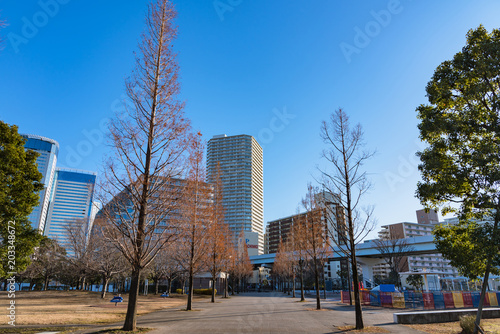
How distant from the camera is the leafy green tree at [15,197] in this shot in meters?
14.2

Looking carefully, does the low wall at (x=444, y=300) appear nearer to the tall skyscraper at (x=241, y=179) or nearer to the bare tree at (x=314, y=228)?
the bare tree at (x=314, y=228)

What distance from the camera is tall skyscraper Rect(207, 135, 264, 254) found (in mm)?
152625

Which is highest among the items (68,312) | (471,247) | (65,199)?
(65,199)

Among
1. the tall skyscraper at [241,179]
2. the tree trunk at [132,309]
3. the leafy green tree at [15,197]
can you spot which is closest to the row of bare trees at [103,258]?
the leafy green tree at [15,197]

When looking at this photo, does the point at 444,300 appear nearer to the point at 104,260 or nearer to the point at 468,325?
the point at 468,325

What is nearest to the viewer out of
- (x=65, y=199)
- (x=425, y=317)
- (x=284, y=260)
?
(x=425, y=317)

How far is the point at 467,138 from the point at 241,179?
150224 mm

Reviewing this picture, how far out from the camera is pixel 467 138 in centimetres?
1150

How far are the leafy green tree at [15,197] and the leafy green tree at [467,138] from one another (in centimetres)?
1928

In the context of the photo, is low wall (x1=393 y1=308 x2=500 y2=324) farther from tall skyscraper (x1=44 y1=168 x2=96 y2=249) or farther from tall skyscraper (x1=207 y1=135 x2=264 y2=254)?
tall skyscraper (x1=44 y1=168 x2=96 y2=249)

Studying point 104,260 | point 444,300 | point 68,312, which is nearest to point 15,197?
point 68,312

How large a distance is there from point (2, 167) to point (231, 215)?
140894mm

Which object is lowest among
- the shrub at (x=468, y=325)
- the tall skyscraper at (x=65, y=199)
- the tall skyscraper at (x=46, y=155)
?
the shrub at (x=468, y=325)

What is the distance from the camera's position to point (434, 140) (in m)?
12.2
